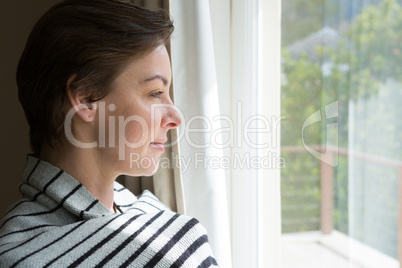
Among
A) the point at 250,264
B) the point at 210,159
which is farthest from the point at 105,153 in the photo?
the point at 250,264

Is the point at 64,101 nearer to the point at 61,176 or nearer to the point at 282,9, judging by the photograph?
the point at 61,176

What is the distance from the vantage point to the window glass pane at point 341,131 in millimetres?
1116

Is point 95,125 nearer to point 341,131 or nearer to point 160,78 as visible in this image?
point 160,78

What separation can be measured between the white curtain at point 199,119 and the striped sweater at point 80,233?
1.03ft

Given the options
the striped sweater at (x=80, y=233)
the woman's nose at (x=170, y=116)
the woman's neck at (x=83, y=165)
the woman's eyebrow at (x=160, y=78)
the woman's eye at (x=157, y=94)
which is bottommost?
the striped sweater at (x=80, y=233)

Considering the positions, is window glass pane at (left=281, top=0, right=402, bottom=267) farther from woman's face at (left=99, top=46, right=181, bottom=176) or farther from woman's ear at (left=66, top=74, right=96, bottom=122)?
woman's ear at (left=66, top=74, right=96, bottom=122)

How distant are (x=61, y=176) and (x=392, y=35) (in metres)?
0.85

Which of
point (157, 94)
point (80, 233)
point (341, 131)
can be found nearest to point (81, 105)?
point (157, 94)

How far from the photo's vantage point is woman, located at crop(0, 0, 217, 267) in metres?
0.87

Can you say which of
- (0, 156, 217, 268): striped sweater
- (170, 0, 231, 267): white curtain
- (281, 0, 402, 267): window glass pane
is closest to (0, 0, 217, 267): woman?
(0, 156, 217, 268): striped sweater

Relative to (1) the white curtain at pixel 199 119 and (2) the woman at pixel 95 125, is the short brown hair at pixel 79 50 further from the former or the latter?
(1) the white curtain at pixel 199 119

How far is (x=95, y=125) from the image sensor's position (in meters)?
1.02

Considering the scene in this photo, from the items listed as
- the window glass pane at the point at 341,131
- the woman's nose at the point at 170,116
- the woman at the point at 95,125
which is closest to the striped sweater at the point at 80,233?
the woman at the point at 95,125

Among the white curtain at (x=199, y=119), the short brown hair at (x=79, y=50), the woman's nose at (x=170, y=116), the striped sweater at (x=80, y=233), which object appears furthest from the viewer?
the white curtain at (x=199, y=119)
